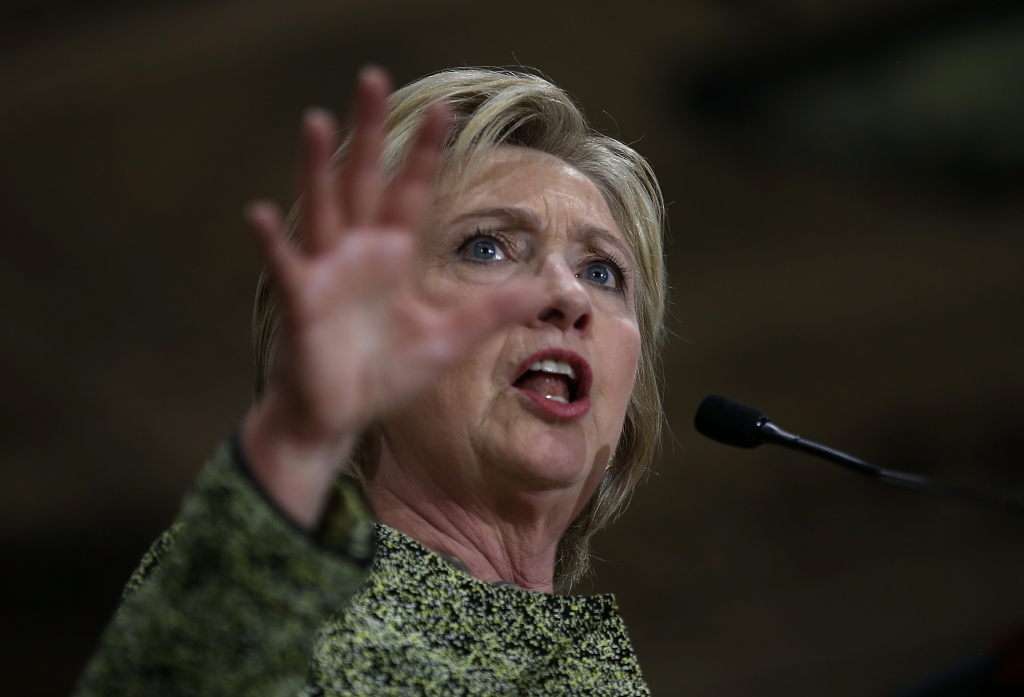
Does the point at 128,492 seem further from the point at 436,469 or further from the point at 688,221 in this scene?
the point at 688,221

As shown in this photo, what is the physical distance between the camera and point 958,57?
3377mm

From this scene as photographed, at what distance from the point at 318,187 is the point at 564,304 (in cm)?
81

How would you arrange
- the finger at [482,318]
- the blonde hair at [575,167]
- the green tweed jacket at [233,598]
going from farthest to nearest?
the blonde hair at [575,167] < the finger at [482,318] < the green tweed jacket at [233,598]

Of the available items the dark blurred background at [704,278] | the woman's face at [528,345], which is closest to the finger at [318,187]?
the woman's face at [528,345]

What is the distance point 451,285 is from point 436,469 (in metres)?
0.30

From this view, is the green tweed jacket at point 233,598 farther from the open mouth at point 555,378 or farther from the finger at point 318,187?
the open mouth at point 555,378

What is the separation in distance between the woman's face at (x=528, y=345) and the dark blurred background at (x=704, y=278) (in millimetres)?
1384

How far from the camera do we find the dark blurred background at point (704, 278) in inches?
114

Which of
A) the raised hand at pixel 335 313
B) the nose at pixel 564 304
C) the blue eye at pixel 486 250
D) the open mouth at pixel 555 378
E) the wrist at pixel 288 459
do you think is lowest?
the wrist at pixel 288 459

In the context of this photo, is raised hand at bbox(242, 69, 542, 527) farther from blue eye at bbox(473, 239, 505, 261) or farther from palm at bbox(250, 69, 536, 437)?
blue eye at bbox(473, 239, 505, 261)

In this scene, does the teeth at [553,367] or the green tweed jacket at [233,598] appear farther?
the teeth at [553,367]

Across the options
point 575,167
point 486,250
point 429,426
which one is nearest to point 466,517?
point 429,426

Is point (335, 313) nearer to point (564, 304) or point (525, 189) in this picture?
point (564, 304)

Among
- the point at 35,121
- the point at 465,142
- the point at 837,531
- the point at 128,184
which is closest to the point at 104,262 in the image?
the point at 128,184
